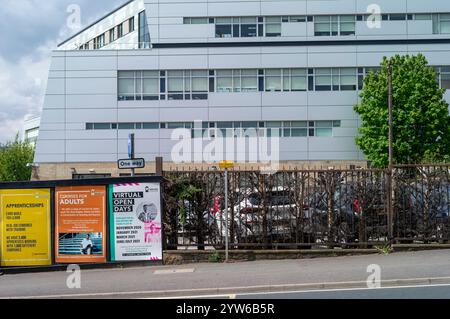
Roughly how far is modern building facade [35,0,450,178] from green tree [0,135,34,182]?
1784 centimetres

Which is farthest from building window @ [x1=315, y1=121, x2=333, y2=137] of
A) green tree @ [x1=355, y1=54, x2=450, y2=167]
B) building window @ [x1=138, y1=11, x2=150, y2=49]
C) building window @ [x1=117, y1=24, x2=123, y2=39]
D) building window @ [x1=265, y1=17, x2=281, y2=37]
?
building window @ [x1=117, y1=24, x2=123, y2=39]

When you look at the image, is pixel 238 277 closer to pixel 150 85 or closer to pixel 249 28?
pixel 150 85

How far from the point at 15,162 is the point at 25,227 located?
181 ft

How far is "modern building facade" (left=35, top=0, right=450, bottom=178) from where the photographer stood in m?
46.8

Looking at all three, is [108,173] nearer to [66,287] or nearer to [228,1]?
[228,1]

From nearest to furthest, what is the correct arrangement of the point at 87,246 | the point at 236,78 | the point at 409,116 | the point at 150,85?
the point at 87,246 → the point at 409,116 → the point at 236,78 → the point at 150,85

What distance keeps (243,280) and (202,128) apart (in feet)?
119

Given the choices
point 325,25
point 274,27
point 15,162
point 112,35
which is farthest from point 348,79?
point 15,162

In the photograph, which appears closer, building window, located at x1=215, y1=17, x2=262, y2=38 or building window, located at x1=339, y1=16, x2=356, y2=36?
building window, located at x1=339, y1=16, x2=356, y2=36

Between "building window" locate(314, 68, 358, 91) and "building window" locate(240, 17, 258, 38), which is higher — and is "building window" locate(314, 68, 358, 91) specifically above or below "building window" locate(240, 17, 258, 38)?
below

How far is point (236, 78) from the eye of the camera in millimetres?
47500

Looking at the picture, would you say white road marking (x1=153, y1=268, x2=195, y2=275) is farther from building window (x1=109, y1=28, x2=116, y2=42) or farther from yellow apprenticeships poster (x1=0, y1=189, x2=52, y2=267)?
building window (x1=109, y1=28, x2=116, y2=42)

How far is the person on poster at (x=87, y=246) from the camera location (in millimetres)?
13539

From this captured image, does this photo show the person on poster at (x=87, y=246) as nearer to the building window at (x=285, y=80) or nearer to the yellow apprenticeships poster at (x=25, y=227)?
the yellow apprenticeships poster at (x=25, y=227)
